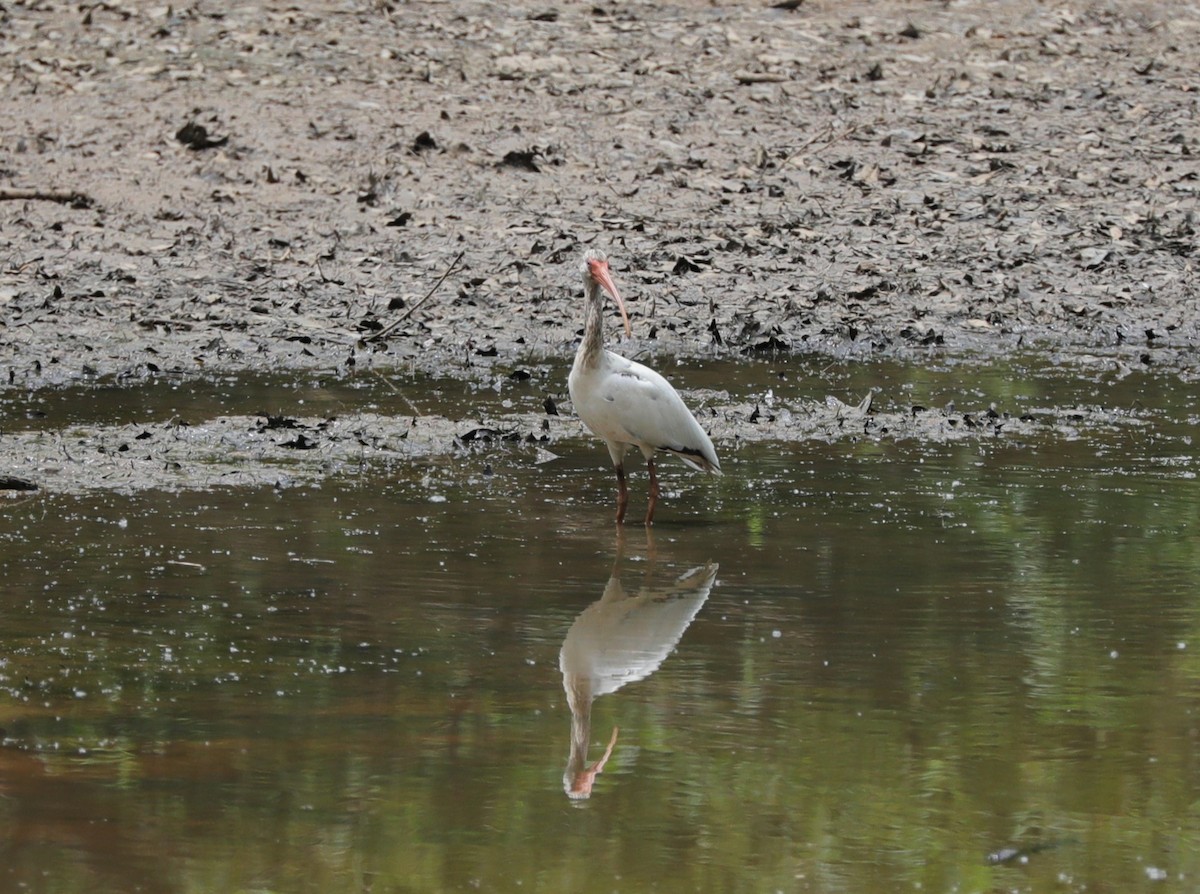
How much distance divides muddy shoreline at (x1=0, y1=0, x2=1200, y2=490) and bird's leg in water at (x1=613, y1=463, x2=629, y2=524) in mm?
1852

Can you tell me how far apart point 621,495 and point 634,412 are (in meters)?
0.38

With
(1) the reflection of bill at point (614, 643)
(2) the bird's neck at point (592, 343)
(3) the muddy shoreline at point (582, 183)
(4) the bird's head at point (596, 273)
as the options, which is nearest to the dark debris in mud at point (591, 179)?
(3) the muddy shoreline at point (582, 183)

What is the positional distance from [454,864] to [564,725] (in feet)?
3.14

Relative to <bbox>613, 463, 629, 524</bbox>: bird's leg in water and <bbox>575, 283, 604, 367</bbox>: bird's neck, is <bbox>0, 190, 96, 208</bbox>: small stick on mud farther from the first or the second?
<bbox>613, 463, 629, 524</bbox>: bird's leg in water

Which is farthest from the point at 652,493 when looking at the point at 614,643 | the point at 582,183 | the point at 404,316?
the point at 582,183

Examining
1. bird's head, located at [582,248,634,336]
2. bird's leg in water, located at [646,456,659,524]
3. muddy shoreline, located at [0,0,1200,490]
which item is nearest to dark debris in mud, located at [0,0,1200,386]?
muddy shoreline, located at [0,0,1200,490]

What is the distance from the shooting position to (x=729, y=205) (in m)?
15.0

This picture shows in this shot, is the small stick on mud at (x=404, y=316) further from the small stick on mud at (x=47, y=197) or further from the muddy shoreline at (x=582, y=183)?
the small stick on mud at (x=47, y=197)

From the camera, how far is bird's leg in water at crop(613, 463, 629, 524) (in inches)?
324

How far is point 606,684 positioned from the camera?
18.6 ft

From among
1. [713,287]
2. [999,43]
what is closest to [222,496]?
[713,287]

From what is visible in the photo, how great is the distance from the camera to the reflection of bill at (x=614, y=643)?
5.02 m

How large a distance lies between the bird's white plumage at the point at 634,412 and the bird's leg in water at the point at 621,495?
77 millimetres

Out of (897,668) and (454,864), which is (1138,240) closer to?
(897,668)
